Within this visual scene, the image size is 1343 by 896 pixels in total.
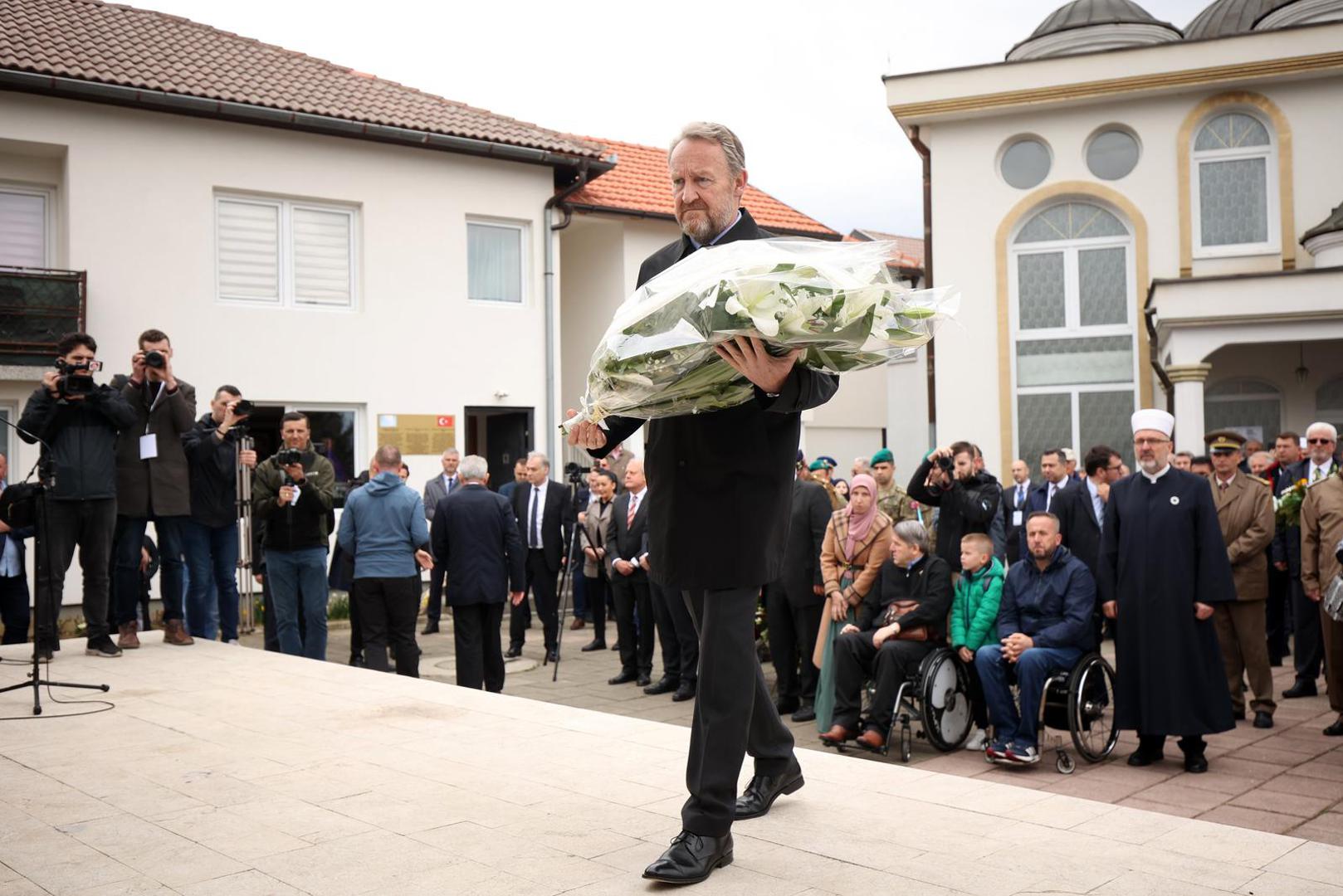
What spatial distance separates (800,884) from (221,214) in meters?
15.6

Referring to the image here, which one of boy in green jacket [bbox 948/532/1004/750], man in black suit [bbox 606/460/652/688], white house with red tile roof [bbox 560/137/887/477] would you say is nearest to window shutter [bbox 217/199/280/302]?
white house with red tile roof [bbox 560/137/887/477]

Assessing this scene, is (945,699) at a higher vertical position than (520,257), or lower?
lower

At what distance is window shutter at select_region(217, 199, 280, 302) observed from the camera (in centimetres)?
1650

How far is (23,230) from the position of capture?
1544cm

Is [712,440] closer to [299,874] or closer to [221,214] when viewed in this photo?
[299,874]

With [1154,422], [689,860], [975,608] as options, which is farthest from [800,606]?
[689,860]

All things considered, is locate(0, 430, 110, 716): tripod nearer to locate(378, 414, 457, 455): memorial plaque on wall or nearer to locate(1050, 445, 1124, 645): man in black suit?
locate(1050, 445, 1124, 645): man in black suit

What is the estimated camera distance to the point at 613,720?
5445 mm

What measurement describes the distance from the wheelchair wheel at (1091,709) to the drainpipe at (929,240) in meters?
14.2

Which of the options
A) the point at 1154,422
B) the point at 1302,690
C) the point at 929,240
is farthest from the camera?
the point at 929,240

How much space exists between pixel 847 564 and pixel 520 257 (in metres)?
12.1

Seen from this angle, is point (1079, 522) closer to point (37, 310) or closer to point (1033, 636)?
point (1033, 636)

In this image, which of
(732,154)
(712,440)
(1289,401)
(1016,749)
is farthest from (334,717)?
(1289,401)

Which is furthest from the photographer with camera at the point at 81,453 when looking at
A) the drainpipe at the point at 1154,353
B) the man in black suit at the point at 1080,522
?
the drainpipe at the point at 1154,353
